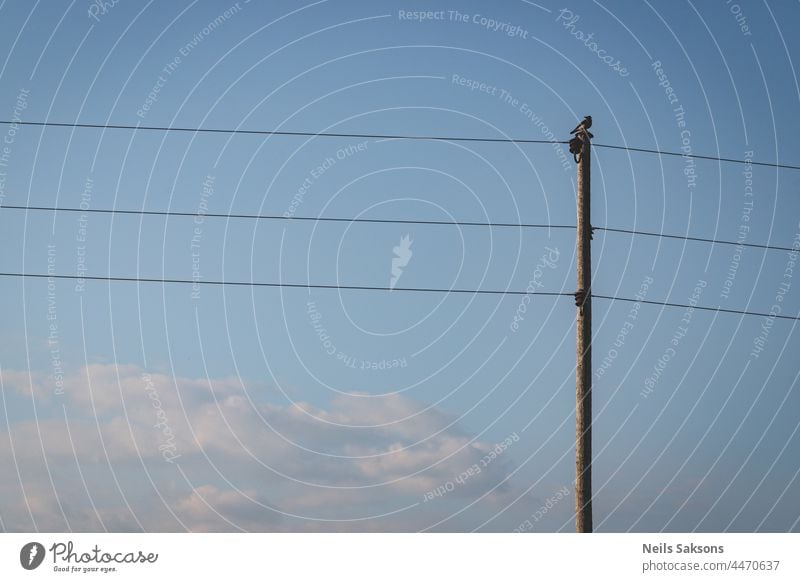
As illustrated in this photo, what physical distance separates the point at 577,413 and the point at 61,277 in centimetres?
1082

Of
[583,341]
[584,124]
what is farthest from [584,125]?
[583,341]

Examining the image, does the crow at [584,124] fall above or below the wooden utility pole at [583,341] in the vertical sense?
above

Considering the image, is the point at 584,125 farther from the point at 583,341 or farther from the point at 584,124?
the point at 583,341

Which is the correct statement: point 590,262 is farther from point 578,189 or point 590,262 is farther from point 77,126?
point 77,126

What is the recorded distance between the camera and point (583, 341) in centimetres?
2248

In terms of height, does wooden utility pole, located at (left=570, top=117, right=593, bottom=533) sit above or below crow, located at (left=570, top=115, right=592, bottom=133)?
below

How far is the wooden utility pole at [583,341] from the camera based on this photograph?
21.8 m

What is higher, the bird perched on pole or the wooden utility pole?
the bird perched on pole

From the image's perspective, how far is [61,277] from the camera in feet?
81.1

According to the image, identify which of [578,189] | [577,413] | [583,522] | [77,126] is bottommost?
[583,522]

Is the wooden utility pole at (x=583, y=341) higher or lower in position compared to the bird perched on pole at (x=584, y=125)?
lower

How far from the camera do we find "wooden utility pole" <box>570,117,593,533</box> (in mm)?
21844
